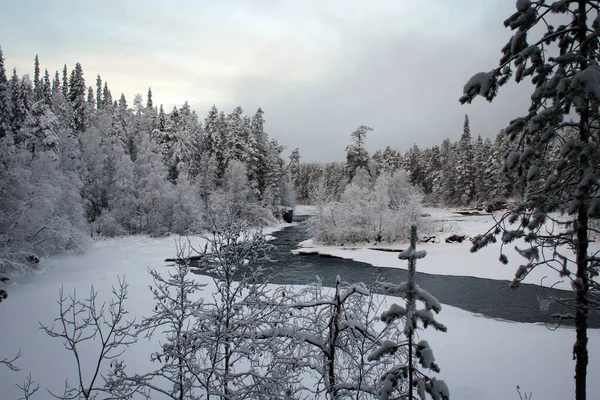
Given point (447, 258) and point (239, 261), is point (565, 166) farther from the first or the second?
point (447, 258)

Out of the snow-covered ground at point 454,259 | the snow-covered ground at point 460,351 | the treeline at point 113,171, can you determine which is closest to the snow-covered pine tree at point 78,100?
the treeline at point 113,171

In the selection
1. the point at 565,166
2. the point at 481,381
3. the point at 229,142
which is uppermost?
the point at 229,142

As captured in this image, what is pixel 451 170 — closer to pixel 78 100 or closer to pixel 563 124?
pixel 78 100

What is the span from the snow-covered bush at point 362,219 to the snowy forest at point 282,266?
0.21 metres

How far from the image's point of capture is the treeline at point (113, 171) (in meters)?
20.5

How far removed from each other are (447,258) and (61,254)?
95.8 ft

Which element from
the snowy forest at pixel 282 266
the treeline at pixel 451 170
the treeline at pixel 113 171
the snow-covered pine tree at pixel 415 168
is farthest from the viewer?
the snow-covered pine tree at pixel 415 168

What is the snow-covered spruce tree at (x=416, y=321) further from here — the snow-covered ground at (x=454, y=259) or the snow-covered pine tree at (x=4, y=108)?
the snow-covered pine tree at (x=4, y=108)

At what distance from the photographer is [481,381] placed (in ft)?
30.5

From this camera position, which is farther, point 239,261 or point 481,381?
point 481,381

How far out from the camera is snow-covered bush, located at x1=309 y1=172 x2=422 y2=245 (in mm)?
35062

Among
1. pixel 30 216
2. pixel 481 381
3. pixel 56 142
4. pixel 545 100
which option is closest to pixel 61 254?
pixel 30 216

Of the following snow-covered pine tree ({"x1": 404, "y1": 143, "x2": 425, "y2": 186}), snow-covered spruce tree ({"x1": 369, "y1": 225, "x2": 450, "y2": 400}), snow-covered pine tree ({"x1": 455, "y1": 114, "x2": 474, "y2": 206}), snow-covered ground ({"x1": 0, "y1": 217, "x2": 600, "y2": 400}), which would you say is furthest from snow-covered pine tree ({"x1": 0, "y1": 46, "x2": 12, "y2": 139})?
snow-covered pine tree ({"x1": 404, "y1": 143, "x2": 425, "y2": 186})

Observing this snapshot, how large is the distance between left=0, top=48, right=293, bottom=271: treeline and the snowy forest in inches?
8.7
